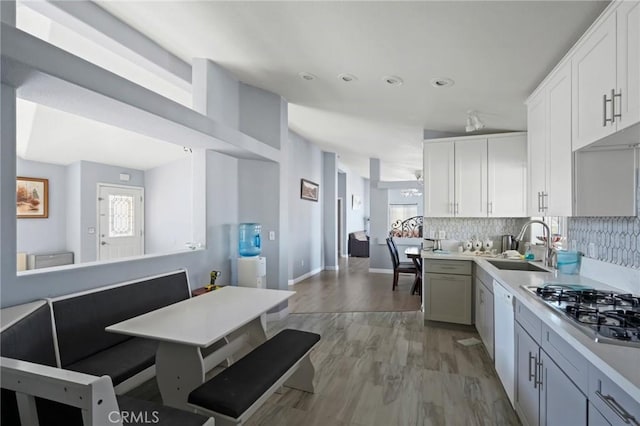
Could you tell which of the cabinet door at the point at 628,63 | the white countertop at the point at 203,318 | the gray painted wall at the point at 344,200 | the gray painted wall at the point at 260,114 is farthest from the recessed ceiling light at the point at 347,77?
the gray painted wall at the point at 344,200

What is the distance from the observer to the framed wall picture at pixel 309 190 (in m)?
6.67

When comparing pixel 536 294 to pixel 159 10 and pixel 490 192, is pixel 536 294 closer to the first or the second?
pixel 490 192

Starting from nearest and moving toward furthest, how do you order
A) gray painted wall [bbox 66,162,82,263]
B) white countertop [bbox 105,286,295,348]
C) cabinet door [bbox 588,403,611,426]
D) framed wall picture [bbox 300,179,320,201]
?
cabinet door [bbox 588,403,611,426]
white countertop [bbox 105,286,295,348]
gray painted wall [bbox 66,162,82,263]
framed wall picture [bbox 300,179,320,201]

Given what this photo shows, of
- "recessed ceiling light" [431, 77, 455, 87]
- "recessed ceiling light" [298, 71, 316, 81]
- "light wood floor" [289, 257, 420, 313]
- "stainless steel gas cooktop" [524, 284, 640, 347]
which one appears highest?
"recessed ceiling light" [298, 71, 316, 81]

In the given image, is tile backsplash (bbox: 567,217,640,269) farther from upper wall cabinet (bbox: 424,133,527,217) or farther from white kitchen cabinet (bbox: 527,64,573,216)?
upper wall cabinet (bbox: 424,133,527,217)

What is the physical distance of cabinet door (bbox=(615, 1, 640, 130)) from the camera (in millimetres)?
1427

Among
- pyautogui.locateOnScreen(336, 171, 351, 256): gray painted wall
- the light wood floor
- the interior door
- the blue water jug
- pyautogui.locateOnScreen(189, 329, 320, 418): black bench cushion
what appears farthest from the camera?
pyautogui.locateOnScreen(336, 171, 351, 256): gray painted wall

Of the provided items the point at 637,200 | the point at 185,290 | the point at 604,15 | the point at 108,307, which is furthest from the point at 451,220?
the point at 108,307

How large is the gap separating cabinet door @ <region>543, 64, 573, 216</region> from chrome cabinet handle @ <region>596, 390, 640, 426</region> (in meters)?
1.40

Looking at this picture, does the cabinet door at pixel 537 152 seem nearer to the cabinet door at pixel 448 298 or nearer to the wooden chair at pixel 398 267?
the cabinet door at pixel 448 298

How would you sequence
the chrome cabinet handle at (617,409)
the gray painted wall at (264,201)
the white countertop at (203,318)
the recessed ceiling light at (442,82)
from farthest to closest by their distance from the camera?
the gray painted wall at (264,201)
the recessed ceiling light at (442,82)
the white countertop at (203,318)
the chrome cabinet handle at (617,409)

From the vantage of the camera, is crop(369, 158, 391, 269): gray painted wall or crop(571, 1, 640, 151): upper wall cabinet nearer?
crop(571, 1, 640, 151): upper wall cabinet

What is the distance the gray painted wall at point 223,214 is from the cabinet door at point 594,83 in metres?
3.42

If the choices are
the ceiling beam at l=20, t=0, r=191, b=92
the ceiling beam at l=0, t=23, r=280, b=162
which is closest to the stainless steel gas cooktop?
the ceiling beam at l=0, t=23, r=280, b=162
